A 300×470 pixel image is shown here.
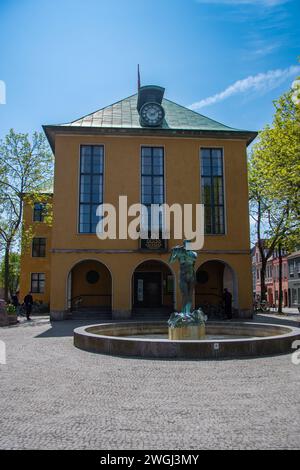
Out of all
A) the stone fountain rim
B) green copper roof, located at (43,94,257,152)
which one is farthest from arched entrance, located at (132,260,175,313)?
the stone fountain rim

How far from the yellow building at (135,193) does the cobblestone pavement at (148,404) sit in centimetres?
1431

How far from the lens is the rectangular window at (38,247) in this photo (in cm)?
3984

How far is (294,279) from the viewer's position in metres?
56.5

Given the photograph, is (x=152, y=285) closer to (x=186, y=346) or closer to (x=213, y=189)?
(x=213, y=189)

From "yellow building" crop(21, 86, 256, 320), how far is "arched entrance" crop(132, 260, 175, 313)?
0.45 metres

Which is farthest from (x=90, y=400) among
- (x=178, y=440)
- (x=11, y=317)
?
(x=11, y=317)

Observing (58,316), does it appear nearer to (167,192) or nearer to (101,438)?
(167,192)

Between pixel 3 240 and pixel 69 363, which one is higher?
pixel 3 240

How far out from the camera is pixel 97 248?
25.0 m

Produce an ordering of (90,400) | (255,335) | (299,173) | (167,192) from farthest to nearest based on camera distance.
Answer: (167,192), (299,173), (255,335), (90,400)

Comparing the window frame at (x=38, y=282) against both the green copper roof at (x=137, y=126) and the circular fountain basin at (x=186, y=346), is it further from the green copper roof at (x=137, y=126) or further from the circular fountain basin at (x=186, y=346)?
the circular fountain basin at (x=186, y=346)

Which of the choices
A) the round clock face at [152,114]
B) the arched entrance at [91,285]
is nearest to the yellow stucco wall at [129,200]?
the round clock face at [152,114]
